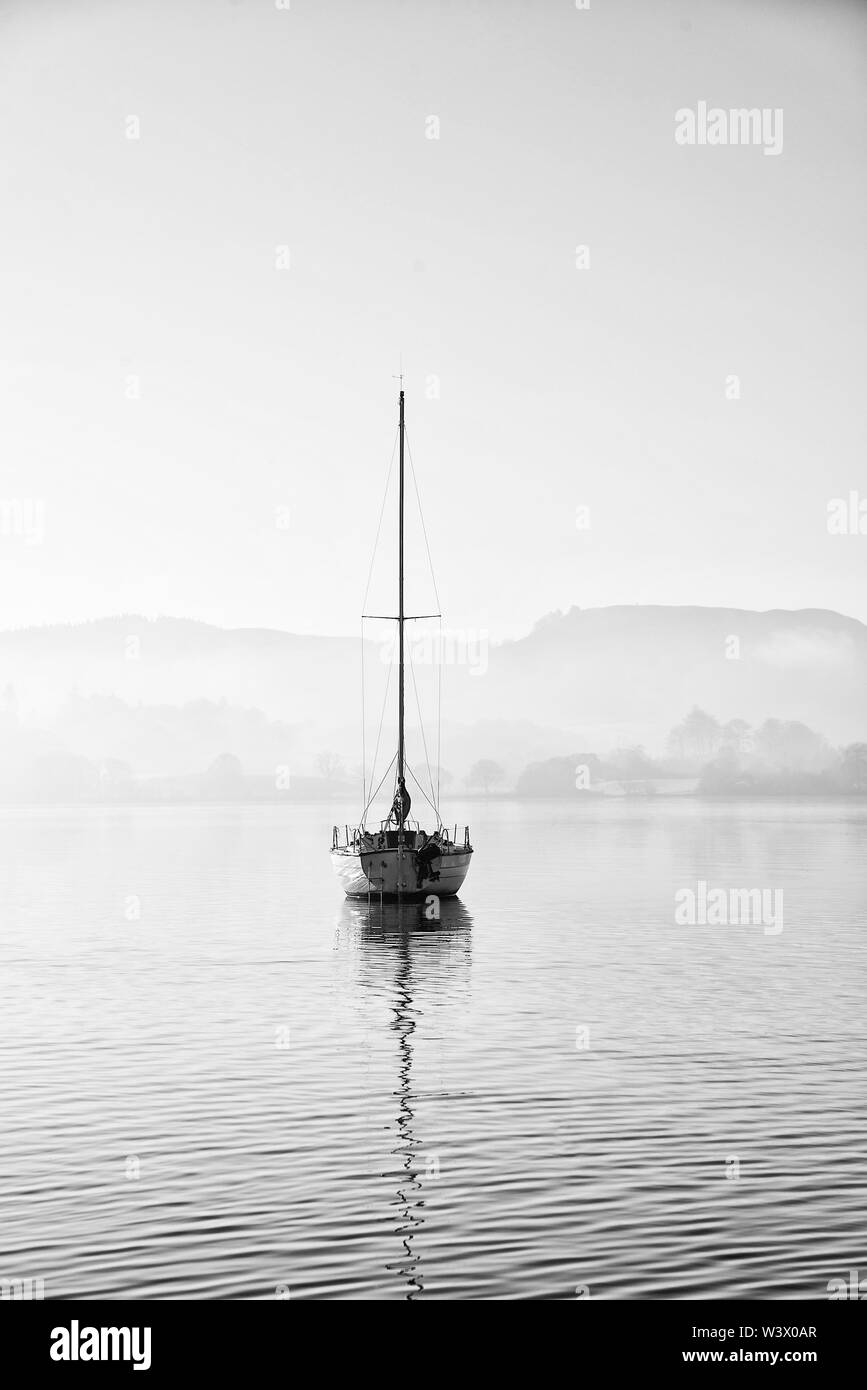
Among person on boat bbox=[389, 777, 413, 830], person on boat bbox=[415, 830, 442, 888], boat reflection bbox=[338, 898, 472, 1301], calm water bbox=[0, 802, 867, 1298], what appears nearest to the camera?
calm water bbox=[0, 802, 867, 1298]

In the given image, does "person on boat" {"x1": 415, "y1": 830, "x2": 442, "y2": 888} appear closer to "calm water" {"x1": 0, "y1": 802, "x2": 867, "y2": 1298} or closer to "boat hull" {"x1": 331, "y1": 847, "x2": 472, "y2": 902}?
"boat hull" {"x1": 331, "y1": 847, "x2": 472, "y2": 902}

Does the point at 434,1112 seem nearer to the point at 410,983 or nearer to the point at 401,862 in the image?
the point at 410,983

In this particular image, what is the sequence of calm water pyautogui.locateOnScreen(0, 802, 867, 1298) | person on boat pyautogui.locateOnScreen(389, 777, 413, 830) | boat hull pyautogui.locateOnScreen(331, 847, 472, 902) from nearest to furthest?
1. calm water pyautogui.locateOnScreen(0, 802, 867, 1298)
2. boat hull pyautogui.locateOnScreen(331, 847, 472, 902)
3. person on boat pyautogui.locateOnScreen(389, 777, 413, 830)

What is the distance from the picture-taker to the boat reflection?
1187 centimetres

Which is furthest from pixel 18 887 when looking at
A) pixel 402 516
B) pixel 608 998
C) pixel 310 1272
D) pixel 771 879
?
pixel 310 1272

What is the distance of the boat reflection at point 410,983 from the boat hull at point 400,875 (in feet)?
1.52

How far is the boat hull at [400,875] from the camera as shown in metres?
41.3

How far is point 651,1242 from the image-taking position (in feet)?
35.2

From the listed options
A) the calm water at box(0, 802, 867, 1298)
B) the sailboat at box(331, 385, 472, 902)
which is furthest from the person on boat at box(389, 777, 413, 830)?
the calm water at box(0, 802, 867, 1298)

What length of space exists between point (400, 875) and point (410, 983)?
14.0 metres

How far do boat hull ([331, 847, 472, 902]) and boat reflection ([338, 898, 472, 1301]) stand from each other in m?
0.46

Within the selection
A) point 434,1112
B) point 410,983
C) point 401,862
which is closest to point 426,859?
point 401,862

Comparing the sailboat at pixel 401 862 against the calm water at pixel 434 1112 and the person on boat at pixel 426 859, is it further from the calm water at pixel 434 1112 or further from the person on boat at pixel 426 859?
the calm water at pixel 434 1112
